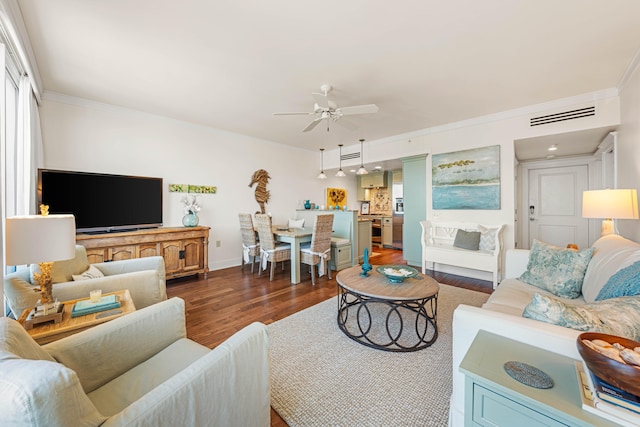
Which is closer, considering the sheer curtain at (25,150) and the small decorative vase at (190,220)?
the sheer curtain at (25,150)

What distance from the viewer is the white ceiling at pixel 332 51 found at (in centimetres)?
187

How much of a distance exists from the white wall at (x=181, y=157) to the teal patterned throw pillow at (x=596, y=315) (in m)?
4.68

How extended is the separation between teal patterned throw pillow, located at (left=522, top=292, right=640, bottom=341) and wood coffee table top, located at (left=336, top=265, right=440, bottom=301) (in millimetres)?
906

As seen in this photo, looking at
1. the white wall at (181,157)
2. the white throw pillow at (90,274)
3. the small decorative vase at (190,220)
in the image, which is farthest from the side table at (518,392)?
the white wall at (181,157)

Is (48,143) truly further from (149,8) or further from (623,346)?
(623,346)

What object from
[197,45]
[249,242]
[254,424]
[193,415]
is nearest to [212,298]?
[249,242]

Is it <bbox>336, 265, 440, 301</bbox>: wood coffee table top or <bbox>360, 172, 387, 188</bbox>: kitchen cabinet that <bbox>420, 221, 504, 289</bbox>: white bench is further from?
<bbox>360, 172, 387, 188</bbox>: kitchen cabinet

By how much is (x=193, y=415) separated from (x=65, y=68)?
3.72 metres

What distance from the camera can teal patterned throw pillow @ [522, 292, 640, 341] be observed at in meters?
1.00

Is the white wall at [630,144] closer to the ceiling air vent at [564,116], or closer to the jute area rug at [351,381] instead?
the ceiling air vent at [564,116]

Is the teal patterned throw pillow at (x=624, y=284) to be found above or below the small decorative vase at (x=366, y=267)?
above

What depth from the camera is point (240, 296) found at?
3.31 meters

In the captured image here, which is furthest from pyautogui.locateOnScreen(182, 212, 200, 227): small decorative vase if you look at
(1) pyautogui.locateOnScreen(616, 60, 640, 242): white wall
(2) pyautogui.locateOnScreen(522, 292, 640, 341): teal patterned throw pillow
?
(1) pyautogui.locateOnScreen(616, 60, 640, 242): white wall

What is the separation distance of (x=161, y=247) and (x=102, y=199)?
99cm
